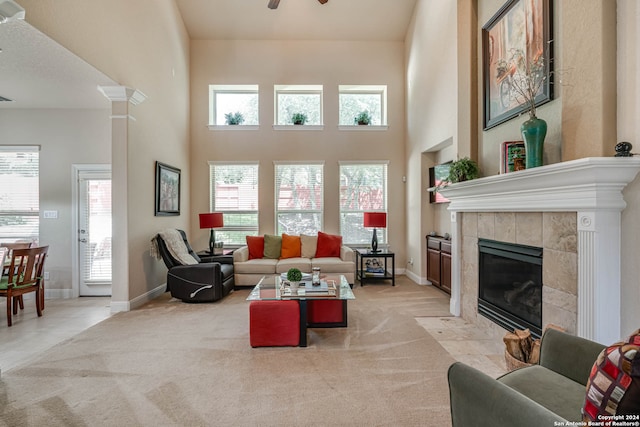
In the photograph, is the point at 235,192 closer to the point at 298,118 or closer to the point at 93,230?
the point at 298,118

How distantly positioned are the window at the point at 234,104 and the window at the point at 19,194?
9.90 ft

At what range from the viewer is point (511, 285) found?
293 cm

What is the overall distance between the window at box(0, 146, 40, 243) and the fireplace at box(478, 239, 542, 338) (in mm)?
6395

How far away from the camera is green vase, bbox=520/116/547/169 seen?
2.38m

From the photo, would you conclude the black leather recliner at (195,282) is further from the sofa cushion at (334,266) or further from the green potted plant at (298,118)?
the green potted plant at (298,118)

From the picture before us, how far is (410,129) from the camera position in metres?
6.05

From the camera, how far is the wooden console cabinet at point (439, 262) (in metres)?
4.65

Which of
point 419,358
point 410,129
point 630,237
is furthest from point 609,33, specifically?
point 410,129

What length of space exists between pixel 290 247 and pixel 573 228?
4.19 metres

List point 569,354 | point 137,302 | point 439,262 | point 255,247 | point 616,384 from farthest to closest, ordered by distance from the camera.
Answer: point 255,247
point 439,262
point 137,302
point 569,354
point 616,384

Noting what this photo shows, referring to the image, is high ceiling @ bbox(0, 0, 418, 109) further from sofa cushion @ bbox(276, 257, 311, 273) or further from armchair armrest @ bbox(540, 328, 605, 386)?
armchair armrest @ bbox(540, 328, 605, 386)

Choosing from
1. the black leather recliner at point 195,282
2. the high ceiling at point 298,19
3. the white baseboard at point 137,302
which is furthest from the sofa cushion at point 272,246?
the high ceiling at point 298,19

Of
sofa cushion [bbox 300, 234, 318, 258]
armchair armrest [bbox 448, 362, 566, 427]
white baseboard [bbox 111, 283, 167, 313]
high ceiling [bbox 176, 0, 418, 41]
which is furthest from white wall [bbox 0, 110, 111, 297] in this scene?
armchair armrest [bbox 448, 362, 566, 427]

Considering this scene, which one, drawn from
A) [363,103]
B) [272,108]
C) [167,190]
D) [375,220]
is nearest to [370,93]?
[363,103]
